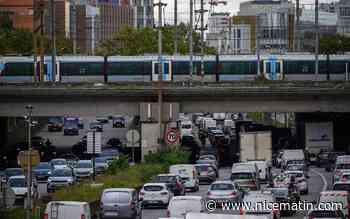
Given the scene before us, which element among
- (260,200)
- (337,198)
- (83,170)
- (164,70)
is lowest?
(83,170)

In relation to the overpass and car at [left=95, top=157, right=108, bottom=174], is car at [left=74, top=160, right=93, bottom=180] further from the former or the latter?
the overpass

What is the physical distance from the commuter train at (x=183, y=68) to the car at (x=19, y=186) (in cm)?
4228

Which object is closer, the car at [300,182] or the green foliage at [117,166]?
the car at [300,182]

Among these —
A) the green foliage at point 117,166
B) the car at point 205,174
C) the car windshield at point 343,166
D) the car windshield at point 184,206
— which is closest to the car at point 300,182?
the car windshield at point 343,166

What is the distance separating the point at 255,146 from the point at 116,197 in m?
24.4

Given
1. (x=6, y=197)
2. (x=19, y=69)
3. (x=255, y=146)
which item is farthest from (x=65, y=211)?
(x=19, y=69)

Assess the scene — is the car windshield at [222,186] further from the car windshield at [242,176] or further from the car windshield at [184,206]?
the car windshield at [184,206]

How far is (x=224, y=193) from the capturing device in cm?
4325

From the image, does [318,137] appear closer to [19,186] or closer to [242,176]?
[242,176]

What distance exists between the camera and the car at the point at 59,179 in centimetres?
5181

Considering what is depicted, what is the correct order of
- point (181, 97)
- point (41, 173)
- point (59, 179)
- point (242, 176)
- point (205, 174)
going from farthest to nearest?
point (181, 97)
point (41, 173)
point (205, 174)
point (59, 179)
point (242, 176)

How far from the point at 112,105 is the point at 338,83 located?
557 inches

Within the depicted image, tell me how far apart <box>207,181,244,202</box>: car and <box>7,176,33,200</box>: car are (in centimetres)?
679

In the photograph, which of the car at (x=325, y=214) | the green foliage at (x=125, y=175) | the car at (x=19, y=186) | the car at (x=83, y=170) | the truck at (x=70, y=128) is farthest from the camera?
the truck at (x=70, y=128)
